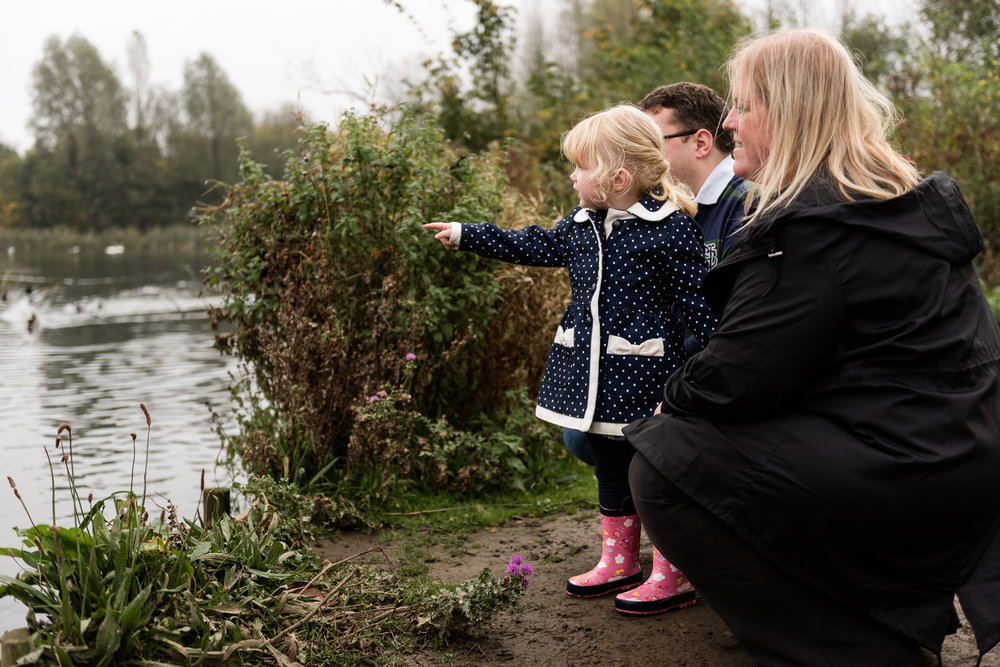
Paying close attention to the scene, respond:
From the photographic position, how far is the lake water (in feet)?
18.5

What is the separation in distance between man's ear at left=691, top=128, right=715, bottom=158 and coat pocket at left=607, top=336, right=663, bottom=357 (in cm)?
89

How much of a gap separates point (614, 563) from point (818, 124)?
1870 millimetres

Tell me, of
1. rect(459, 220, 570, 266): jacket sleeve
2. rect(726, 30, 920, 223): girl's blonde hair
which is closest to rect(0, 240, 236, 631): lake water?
rect(459, 220, 570, 266): jacket sleeve

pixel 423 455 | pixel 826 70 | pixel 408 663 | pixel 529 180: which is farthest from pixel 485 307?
pixel 529 180

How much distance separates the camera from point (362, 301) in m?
4.78

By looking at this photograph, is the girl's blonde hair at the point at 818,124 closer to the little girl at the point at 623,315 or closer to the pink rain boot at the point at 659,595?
the little girl at the point at 623,315

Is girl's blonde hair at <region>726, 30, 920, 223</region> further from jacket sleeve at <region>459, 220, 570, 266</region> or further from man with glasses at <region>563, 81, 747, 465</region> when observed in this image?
jacket sleeve at <region>459, 220, 570, 266</region>

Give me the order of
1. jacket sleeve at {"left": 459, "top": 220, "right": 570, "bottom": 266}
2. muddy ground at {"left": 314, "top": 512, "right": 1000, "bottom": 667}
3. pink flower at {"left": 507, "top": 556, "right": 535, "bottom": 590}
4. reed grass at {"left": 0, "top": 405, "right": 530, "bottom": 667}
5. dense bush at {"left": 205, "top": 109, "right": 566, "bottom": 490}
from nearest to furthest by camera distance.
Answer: reed grass at {"left": 0, "top": 405, "right": 530, "bottom": 667}
muddy ground at {"left": 314, "top": 512, "right": 1000, "bottom": 667}
pink flower at {"left": 507, "top": 556, "right": 535, "bottom": 590}
jacket sleeve at {"left": 459, "top": 220, "right": 570, "bottom": 266}
dense bush at {"left": 205, "top": 109, "right": 566, "bottom": 490}

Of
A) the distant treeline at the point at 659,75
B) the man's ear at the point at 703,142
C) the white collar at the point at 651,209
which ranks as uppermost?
the distant treeline at the point at 659,75

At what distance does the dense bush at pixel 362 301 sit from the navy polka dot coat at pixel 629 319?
1.35m

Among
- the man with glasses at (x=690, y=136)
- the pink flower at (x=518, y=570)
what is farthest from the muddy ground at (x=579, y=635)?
the man with glasses at (x=690, y=136)

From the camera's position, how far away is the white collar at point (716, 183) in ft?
11.2

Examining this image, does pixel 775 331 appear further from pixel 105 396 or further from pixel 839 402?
pixel 105 396

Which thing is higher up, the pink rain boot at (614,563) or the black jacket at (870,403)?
the black jacket at (870,403)
